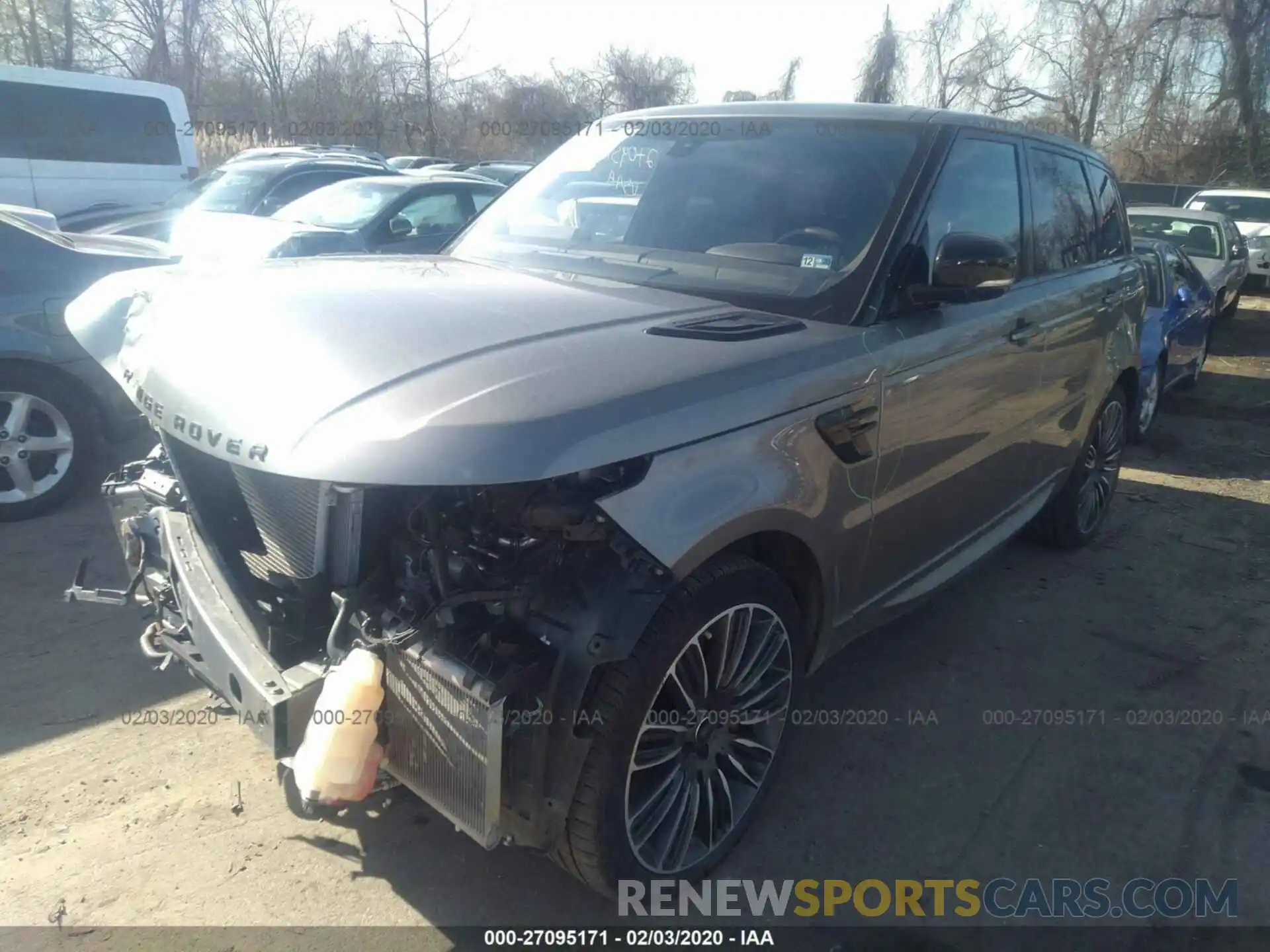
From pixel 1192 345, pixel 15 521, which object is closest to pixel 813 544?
pixel 15 521

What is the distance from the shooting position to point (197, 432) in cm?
220

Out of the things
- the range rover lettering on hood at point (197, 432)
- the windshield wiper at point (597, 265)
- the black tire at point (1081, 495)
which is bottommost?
the black tire at point (1081, 495)

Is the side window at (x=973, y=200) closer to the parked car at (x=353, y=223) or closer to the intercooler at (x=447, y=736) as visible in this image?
the intercooler at (x=447, y=736)

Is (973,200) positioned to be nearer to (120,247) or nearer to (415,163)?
(120,247)

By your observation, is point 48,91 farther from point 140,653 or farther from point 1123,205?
point 1123,205

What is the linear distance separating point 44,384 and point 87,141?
9.23 m

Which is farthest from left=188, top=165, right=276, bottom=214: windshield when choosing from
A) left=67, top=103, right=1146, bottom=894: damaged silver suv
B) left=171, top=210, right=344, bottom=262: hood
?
left=67, top=103, right=1146, bottom=894: damaged silver suv

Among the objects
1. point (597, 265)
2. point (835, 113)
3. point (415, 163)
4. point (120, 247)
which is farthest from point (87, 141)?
point (835, 113)

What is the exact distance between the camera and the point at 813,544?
8.79ft

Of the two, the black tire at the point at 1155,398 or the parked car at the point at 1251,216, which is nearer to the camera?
the black tire at the point at 1155,398

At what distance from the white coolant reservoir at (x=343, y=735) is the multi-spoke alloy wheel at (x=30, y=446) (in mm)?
3594

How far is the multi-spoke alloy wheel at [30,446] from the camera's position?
4.80 m

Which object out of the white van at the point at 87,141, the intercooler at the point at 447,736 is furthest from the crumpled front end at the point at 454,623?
the white van at the point at 87,141

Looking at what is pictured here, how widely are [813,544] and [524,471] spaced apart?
3.53ft
